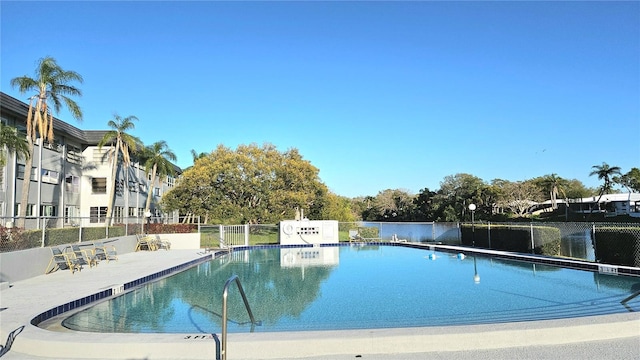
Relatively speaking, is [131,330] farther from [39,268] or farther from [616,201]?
[616,201]

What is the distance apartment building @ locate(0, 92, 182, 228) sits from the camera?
2073cm

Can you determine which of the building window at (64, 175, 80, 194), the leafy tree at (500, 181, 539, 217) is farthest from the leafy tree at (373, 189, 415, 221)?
the building window at (64, 175, 80, 194)

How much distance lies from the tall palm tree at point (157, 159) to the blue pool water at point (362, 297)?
21500 millimetres

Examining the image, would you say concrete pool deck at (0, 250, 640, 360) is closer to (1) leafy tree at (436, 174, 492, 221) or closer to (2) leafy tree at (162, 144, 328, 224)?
(2) leafy tree at (162, 144, 328, 224)

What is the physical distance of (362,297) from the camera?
9.40 meters

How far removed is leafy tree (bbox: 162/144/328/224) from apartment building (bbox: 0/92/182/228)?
12.0 ft

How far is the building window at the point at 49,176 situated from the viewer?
23.8 m

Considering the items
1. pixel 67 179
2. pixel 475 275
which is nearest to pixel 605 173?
pixel 475 275

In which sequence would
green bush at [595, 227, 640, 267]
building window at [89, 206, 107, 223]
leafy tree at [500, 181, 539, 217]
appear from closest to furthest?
green bush at [595, 227, 640, 267] → building window at [89, 206, 107, 223] → leafy tree at [500, 181, 539, 217]

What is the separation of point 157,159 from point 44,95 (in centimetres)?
1625

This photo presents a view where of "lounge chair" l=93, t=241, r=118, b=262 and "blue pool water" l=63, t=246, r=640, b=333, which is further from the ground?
"lounge chair" l=93, t=241, r=118, b=262

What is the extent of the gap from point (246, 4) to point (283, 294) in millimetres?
11780

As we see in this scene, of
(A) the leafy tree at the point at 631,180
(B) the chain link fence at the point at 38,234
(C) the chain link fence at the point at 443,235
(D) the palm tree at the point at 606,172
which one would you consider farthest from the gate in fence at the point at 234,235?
(A) the leafy tree at the point at 631,180

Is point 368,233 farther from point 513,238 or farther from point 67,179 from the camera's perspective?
point 67,179
